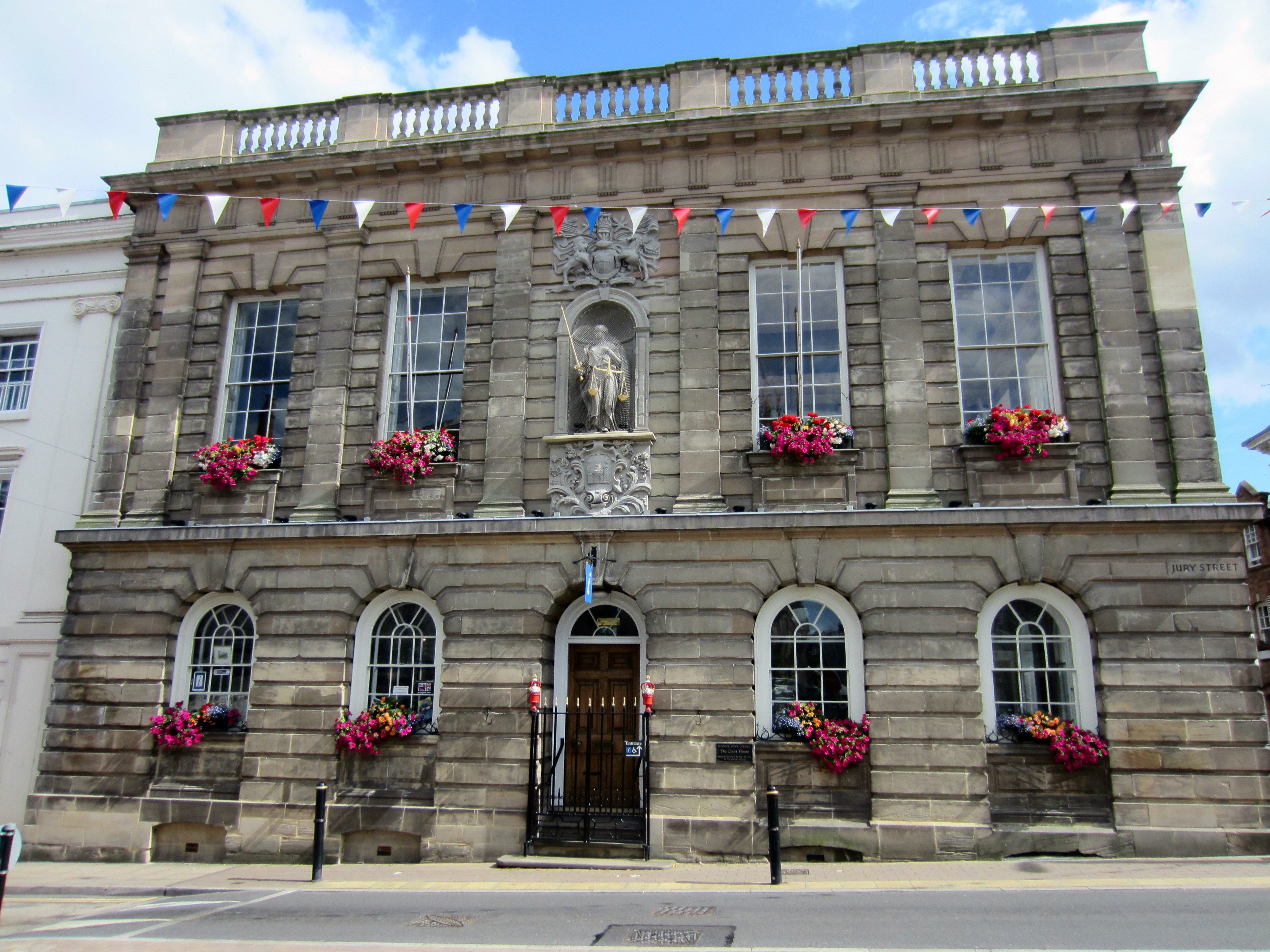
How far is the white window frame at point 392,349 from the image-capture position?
14.2m

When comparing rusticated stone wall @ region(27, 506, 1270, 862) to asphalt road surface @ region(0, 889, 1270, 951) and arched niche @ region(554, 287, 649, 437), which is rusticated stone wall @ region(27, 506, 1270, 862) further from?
asphalt road surface @ region(0, 889, 1270, 951)

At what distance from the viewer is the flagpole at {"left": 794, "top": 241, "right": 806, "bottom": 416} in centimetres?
1280

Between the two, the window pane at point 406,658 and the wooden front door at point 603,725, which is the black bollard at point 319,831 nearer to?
the window pane at point 406,658

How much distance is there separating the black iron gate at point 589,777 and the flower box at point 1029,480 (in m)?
5.67

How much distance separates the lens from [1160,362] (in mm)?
12539

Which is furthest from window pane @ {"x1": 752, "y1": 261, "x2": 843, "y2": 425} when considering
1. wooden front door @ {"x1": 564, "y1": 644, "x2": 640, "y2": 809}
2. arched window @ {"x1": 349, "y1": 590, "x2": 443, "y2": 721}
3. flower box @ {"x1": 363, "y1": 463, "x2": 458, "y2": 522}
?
arched window @ {"x1": 349, "y1": 590, "x2": 443, "y2": 721}

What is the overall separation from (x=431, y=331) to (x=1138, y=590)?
36.7 ft

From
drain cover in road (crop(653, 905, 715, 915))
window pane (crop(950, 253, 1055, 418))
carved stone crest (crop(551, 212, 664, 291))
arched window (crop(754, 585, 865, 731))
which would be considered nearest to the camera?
drain cover in road (crop(653, 905, 715, 915))

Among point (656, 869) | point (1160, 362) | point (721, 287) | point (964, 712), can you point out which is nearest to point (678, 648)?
point (656, 869)

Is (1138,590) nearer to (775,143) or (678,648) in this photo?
(678,648)

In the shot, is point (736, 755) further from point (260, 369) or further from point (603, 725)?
point (260, 369)

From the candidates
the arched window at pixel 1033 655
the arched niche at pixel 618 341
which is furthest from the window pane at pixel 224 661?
the arched window at pixel 1033 655

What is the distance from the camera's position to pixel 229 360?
1512 centimetres

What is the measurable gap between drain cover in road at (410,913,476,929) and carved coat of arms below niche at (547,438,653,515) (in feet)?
18.5
